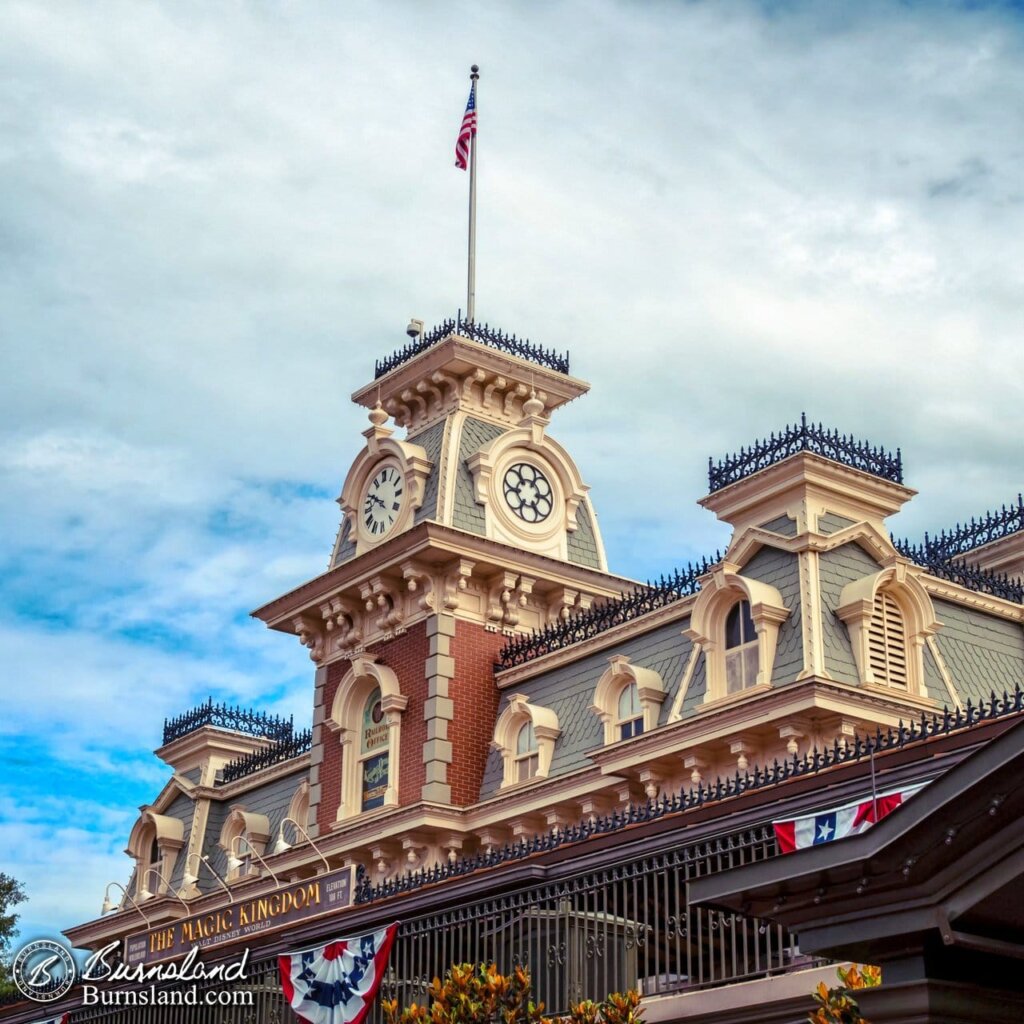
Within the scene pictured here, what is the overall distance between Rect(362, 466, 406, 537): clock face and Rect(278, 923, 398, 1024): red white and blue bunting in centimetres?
1433

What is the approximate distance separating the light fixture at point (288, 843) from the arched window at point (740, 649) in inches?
383

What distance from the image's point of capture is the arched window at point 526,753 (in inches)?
1262

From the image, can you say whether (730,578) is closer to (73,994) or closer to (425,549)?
(425,549)

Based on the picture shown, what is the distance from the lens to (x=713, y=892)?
11648mm

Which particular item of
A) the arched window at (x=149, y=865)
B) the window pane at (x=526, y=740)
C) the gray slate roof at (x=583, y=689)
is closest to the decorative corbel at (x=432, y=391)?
the gray slate roof at (x=583, y=689)

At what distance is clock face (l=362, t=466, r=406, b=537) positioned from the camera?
117 feet

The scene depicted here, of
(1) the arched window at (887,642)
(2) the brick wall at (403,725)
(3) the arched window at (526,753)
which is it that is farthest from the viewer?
(2) the brick wall at (403,725)

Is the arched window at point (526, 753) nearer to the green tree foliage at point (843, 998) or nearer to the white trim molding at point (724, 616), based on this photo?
the white trim molding at point (724, 616)

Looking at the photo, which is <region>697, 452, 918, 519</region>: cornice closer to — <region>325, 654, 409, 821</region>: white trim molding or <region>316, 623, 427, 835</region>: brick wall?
<region>316, 623, 427, 835</region>: brick wall

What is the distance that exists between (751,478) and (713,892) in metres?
17.0

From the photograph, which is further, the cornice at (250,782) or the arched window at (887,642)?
the cornice at (250,782)

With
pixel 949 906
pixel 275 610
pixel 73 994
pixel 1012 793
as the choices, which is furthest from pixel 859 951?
pixel 275 610

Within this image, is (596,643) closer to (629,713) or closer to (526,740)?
(629,713)

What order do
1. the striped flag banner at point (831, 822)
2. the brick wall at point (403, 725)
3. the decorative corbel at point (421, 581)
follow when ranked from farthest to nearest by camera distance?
the decorative corbel at point (421, 581) < the brick wall at point (403, 725) < the striped flag banner at point (831, 822)
